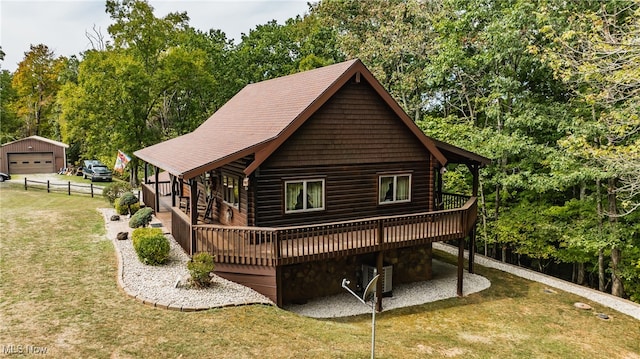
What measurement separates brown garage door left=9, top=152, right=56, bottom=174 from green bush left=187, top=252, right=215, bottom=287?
3508cm

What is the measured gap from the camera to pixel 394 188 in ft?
47.2

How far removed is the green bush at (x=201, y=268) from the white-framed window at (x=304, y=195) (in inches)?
111

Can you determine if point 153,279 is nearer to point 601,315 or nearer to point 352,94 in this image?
point 352,94

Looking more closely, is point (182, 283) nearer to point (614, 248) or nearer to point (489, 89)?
point (614, 248)

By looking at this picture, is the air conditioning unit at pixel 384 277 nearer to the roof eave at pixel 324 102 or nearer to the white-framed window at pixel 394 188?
the white-framed window at pixel 394 188

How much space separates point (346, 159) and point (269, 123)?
2.67m

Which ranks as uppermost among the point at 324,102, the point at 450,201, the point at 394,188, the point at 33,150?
the point at 324,102

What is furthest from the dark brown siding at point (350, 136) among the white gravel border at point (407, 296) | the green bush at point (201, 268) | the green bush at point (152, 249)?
the white gravel border at point (407, 296)

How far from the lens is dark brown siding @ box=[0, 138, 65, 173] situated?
3594 cm

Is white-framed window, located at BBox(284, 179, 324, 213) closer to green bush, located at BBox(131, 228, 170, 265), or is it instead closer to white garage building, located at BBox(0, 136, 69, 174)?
green bush, located at BBox(131, 228, 170, 265)

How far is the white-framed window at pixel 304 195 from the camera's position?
1248 cm

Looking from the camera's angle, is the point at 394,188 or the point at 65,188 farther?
the point at 65,188

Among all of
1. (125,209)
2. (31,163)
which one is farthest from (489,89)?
(31,163)

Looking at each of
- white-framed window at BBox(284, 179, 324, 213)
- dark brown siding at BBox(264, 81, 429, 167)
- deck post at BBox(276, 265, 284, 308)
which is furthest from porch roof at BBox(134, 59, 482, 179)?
deck post at BBox(276, 265, 284, 308)
